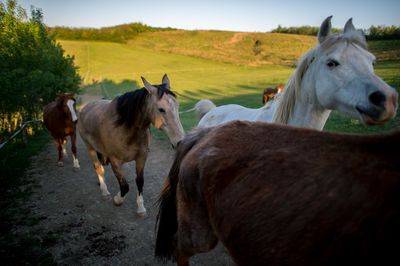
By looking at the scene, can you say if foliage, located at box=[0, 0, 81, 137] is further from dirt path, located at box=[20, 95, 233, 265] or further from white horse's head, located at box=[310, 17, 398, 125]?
white horse's head, located at box=[310, 17, 398, 125]

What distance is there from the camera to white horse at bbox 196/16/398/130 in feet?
4.62

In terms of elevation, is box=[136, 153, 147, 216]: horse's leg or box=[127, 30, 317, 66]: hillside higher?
box=[127, 30, 317, 66]: hillside

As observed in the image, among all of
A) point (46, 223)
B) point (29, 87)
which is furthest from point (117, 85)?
point (46, 223)

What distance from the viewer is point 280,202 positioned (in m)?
1.01

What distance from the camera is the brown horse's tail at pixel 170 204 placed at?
5.63 feet

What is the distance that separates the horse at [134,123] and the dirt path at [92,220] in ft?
1.10

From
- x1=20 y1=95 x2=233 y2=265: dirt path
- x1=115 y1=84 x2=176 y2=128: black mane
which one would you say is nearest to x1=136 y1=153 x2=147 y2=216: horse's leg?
x1=20 y1=95 x2=233 y2=265: dirt path

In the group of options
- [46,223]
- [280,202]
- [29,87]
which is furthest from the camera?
[29,87]

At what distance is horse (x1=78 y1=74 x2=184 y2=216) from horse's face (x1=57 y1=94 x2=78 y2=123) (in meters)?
2.15

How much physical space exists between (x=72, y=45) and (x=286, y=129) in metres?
52.6

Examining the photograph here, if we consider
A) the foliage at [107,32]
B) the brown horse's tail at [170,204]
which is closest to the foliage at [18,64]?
the brown horse's tail at [170,204]

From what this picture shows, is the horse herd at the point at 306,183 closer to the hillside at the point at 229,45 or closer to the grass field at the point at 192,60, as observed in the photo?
the grass field at the point at 192,60

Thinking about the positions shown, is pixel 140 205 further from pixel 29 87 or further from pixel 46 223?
pixel 29 87

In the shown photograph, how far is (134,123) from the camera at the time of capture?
3.23m
